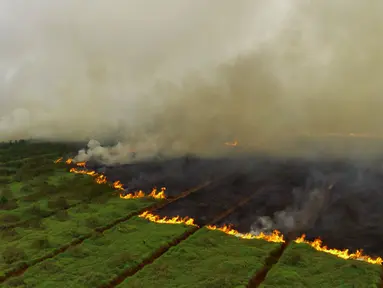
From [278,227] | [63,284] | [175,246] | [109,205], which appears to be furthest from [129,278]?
[109,205]

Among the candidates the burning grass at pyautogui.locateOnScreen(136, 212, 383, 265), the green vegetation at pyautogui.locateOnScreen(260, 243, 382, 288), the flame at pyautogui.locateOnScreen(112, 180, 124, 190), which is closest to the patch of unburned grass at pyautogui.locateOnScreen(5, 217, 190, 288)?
the burning grass at pyautogui.locateOnScreen(136, 212, 383, 265)

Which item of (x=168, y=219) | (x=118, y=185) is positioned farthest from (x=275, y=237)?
(x=118, y=185)

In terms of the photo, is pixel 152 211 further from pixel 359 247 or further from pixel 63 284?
pixel 359 247

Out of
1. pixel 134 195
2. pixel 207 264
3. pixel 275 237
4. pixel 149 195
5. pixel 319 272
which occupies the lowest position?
pixel 319 272

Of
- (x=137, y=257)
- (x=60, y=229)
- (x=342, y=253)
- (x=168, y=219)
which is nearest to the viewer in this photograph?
(x=137, y=257)

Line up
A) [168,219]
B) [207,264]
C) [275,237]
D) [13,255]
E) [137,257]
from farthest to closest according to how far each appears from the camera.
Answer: [168,219] → [275,237] → [13,255] → [137,257] → [207,264]

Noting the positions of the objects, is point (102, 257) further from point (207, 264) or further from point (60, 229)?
point (60, 229)
